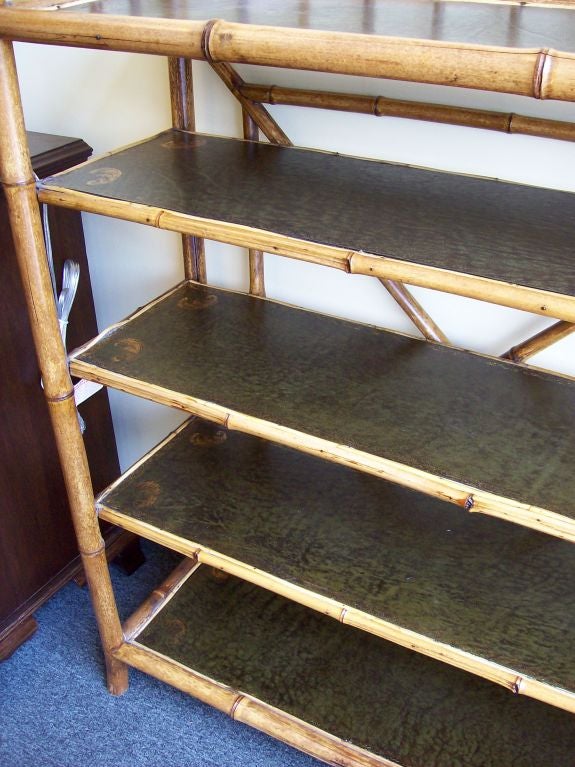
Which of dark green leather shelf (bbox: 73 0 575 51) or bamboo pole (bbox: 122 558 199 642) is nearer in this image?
dark green leather shelf (bbox: 73 0 575 51)

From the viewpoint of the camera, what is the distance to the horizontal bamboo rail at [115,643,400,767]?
132cm

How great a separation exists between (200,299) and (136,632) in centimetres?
66

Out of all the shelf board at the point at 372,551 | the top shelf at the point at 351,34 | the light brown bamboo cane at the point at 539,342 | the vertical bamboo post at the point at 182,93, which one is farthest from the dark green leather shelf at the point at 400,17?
the shelf board at the point at 372,551

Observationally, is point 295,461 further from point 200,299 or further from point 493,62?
point 493,62

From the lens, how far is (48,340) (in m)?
1.24

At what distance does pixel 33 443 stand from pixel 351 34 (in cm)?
109

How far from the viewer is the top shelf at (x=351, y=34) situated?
2.51 feet

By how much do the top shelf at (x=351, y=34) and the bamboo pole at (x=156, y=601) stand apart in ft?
3.15

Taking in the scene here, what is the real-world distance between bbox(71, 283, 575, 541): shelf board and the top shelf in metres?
0.51

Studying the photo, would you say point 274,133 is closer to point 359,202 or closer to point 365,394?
point 359,202

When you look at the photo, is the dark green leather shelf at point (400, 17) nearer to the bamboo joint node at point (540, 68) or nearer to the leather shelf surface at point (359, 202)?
the bamboo joint node at point (540, 68)

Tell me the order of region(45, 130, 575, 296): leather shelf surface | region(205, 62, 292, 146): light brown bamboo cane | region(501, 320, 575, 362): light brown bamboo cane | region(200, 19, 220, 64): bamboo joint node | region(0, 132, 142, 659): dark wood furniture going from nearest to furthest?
region(200, 19, 220, 64): bamboo joint node
region(45, 130, 575, 296): leather shelf surface
region(501, 320, 575, 362): light brown bamboo cane
region(205, 62, 292, 146): light brown bamboo cane
region(0, 132, 142, 659): dark wood furniture

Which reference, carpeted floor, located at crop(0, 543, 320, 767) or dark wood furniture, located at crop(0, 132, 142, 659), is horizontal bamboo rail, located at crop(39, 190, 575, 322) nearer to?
dark wood furniture, located at crop(0, 132, 142, 659)

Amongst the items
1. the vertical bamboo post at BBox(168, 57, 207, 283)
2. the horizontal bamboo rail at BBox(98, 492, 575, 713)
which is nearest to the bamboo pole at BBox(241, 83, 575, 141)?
the vertical bamboo post at BBox(168, 57, 207, 283)
